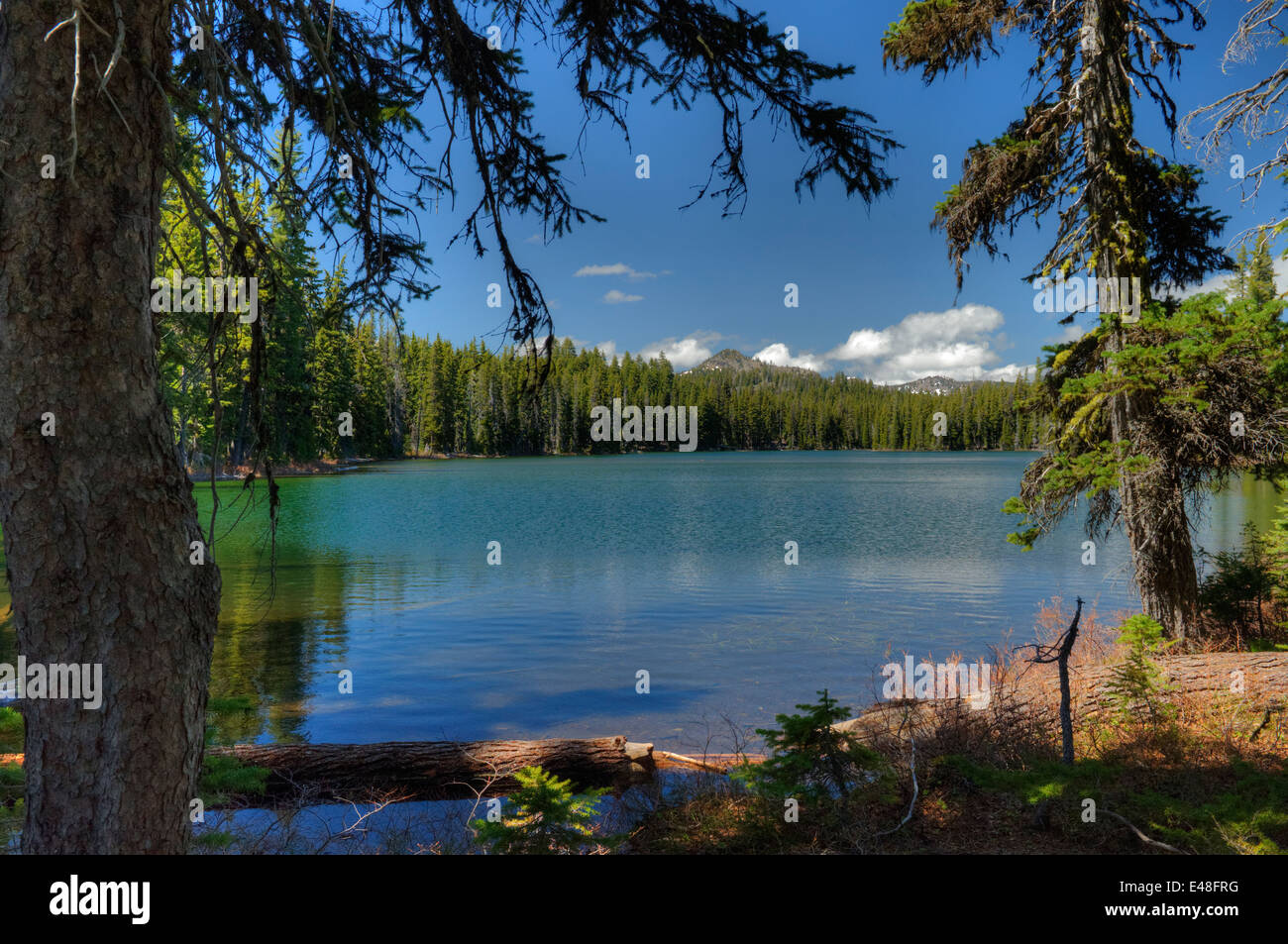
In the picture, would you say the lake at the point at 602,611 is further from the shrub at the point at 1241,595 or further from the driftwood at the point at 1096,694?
the shrub at the point at 1241,595

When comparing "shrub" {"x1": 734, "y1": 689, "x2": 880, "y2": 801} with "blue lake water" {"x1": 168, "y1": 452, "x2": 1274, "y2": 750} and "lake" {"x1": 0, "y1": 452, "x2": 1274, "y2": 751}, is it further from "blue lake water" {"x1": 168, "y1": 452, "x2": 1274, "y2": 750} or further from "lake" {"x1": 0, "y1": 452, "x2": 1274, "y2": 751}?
"blue lake water" {"x1": 168, "y1": 452, "x2": 1274, "y2": 750}

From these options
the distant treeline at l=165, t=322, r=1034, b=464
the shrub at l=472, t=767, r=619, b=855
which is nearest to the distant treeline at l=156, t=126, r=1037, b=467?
the distant treeline at l=165, t=322, r=1034, b=464

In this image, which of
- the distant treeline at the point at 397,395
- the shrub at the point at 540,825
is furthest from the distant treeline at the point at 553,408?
the shrub at the point at 540,825

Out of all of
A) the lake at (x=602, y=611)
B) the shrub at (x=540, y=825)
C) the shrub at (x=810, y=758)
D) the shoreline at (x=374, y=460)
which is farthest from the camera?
the shoreline at (x=374, y=460)

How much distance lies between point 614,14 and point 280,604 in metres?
15.0

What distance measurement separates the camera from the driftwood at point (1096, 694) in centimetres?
661

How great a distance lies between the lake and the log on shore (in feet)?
4.66

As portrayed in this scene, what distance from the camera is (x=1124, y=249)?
30.2 feet

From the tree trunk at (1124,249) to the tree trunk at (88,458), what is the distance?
397 inches

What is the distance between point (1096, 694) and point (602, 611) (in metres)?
9.86

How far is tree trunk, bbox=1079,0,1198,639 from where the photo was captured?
9180 mm

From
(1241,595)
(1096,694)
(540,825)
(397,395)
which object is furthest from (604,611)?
(397,395)
